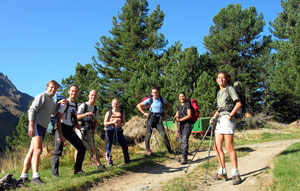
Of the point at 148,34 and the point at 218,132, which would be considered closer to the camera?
the point at 218,132

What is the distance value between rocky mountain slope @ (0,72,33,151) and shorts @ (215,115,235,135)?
63.6 m

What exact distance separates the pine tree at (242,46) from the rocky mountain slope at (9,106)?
172 ft

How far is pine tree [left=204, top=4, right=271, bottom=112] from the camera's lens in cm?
2505

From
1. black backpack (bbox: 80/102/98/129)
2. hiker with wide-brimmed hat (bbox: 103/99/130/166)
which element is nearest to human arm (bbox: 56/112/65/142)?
black backpack (bbox: 80/102/98/129)

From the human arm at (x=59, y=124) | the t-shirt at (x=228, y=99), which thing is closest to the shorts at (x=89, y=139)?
the human arm at (x=59, y=124)

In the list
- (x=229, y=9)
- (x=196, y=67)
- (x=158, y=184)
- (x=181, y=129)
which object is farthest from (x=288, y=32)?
(x=158, y=184)

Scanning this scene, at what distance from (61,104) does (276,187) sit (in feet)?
12.3

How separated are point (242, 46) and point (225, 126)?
23.8 metres

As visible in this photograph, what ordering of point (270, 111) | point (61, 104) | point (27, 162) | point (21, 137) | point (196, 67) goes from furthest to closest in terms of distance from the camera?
point (270, 111) < point (196, 67) < point (21, 137) < point (61, 104) < point (27, 162)

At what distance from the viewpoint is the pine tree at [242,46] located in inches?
986

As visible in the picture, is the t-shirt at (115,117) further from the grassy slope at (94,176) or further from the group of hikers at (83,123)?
the grassy slope at (94,176)

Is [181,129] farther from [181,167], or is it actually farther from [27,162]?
[27,162]

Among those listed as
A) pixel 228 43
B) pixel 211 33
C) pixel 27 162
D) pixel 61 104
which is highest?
pixel 211 33

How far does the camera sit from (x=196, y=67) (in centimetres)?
2284
